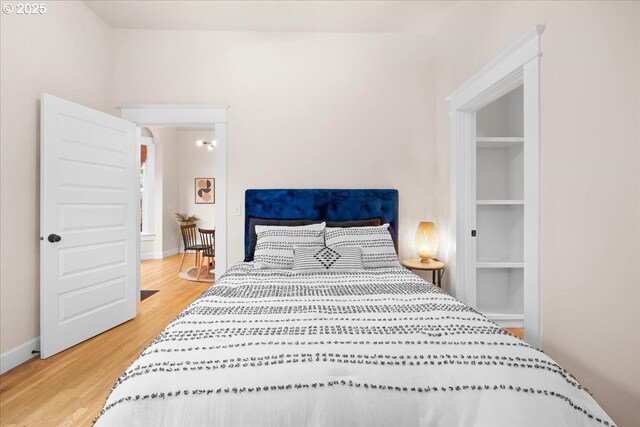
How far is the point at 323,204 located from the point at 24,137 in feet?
8.09

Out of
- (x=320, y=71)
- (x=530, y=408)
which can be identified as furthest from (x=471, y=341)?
(x=320, y=71)

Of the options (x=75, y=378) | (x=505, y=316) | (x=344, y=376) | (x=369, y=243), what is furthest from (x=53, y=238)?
(x=505, y=316)

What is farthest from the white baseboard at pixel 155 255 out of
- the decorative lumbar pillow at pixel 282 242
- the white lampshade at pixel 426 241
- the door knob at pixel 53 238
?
the white lampshade at pixel 426 241

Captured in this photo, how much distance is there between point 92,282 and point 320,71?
293 cm

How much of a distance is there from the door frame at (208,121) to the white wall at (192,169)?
4068 mm

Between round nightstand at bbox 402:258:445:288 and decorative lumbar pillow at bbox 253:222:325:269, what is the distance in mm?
895

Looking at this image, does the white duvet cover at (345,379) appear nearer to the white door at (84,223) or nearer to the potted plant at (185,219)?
the white door at (84,223)

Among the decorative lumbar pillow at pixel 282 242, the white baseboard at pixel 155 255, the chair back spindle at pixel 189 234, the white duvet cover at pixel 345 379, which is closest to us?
the white duvet cover at pixel 345 379

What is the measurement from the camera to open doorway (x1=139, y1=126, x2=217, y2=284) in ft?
21.8

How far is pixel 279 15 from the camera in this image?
310 cm

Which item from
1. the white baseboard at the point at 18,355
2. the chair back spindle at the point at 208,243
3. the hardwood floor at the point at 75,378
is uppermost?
the chair back spindle at the point at 208,243

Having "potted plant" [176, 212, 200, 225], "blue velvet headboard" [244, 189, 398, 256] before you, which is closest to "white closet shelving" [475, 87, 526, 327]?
"blue velvet headboard" [244, 189, 398, 256]

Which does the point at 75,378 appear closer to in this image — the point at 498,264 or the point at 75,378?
the point at 75,378

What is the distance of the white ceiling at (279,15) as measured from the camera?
2943mm
